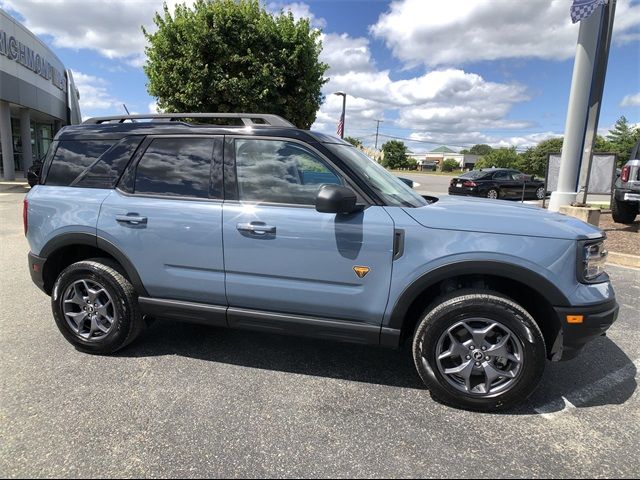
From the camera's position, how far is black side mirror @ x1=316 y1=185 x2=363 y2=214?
2.74 meters

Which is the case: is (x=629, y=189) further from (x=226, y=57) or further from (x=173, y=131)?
(x=226, y=57)

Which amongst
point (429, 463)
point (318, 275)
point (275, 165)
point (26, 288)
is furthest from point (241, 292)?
point (26, 288)

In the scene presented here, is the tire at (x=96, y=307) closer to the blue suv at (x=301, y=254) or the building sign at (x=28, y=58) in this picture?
the blue suv at (x=301, y=254)

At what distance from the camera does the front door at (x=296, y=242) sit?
9.45 feet

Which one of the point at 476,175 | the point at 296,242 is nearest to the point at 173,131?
the point at 296,242

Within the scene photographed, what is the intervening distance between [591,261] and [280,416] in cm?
217

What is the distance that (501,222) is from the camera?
2.82 m

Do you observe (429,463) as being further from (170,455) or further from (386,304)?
(170,455)

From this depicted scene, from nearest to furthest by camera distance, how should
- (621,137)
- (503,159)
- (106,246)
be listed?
(106,246), (621,137), (503,159)

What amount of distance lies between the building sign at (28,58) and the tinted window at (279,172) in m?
21.0

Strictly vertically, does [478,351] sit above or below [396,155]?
below

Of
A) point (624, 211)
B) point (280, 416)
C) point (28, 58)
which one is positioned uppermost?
point (28, 58)

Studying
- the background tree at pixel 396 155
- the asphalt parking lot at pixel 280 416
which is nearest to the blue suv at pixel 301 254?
the asphalt parking lot at pixel 280 416

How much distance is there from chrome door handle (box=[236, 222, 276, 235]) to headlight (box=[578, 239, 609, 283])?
1931mm
